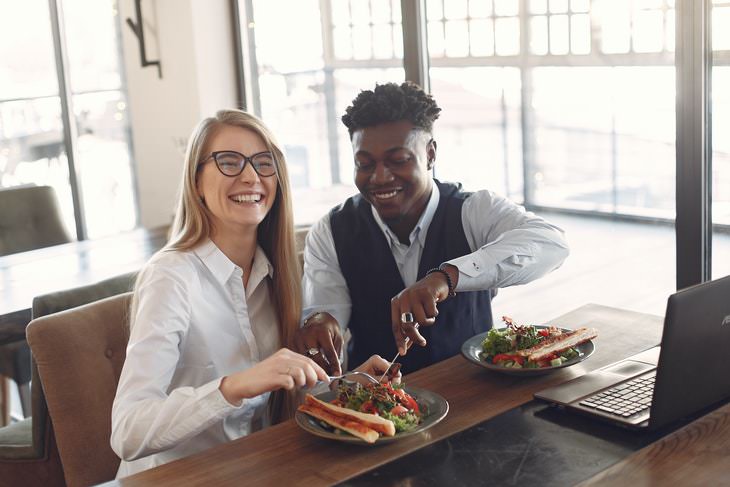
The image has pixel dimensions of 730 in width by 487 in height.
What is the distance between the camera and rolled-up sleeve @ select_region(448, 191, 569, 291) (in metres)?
1.92

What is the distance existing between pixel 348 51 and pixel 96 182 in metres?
1.77

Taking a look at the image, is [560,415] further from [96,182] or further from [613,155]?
[96,182]

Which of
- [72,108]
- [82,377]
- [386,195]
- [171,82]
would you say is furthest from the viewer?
[72,108]

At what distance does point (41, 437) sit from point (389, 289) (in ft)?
3.14

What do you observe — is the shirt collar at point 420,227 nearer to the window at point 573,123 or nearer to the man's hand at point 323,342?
the man's hand at point 323,342

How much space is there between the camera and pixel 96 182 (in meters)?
4.76

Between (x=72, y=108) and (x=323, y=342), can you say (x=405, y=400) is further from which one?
(x=72, y=108)

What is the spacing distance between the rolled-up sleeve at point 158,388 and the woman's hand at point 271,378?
A: 0.8 inches

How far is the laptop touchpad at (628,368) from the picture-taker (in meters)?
1.79

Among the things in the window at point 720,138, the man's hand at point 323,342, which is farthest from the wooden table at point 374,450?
the window at point 720,138

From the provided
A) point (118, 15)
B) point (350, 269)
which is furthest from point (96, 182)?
point (350, 269)

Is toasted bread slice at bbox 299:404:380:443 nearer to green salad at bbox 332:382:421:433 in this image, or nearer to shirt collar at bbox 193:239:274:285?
green salad at bbox 332:382:421:433

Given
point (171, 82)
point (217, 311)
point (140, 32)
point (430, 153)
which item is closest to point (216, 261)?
point (217, 311)

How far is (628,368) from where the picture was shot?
1820 millimetres
